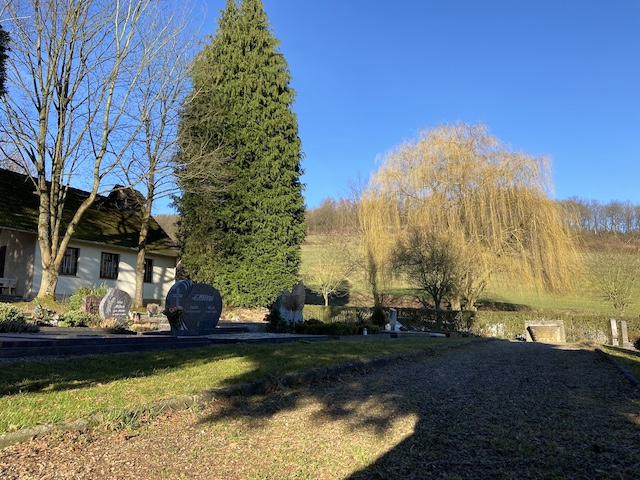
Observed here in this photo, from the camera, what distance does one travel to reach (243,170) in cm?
2497

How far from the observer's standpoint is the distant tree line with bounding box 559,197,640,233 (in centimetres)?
2372

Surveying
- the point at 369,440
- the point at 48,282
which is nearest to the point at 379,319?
the point at 48,282

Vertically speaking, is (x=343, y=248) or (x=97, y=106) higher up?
(x=97, y=106)

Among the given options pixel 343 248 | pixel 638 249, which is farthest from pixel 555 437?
pixel 343 248

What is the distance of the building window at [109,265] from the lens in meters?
24.3

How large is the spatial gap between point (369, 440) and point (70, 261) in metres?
22.6

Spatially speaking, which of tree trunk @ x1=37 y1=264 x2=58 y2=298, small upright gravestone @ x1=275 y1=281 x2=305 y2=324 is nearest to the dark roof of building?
tree trunk @ x1=37 y1=264 x2=58 y2=298

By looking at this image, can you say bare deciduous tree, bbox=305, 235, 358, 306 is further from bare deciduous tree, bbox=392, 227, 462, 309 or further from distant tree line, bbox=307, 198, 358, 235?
bare deciduous tree, bbox=392, 227, 462, 309

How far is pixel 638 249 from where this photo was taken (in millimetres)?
27547

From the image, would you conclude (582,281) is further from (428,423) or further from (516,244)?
(428,423)

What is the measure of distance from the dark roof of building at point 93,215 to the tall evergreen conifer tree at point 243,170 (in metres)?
3.67

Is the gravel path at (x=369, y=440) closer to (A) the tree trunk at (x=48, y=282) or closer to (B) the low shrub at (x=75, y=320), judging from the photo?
(B) the low shrub at (x=75, y=320)

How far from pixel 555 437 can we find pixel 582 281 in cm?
2234

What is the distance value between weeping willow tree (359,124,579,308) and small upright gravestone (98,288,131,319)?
46.1 ft
